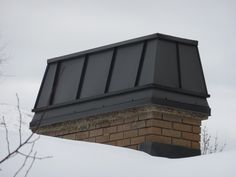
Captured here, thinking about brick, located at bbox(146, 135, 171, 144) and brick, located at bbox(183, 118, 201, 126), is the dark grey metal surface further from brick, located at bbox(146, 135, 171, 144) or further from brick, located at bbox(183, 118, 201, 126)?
brick, located at bbox(146, 135, 171, 144)

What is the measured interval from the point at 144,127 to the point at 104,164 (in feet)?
5.70

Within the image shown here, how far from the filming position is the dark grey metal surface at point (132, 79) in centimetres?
743

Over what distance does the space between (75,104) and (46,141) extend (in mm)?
2306

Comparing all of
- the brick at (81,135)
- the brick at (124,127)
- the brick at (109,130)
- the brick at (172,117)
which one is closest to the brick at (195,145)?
the brick at (172,117)

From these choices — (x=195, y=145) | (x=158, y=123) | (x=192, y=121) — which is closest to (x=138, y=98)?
(x=158, y=123)

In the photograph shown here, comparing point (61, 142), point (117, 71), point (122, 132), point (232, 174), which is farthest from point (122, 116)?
point (232, 174)

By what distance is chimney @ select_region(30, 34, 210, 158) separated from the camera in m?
7.25

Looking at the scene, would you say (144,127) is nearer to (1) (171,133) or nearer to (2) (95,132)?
(1) (171,133)

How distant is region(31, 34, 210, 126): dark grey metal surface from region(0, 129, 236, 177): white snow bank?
1.45 m

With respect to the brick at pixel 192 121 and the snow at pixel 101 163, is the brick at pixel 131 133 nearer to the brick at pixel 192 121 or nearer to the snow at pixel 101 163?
the brick at pixel 192 121

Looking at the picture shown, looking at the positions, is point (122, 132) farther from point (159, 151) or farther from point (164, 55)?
point (164, 55)

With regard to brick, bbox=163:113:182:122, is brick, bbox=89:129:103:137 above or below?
below

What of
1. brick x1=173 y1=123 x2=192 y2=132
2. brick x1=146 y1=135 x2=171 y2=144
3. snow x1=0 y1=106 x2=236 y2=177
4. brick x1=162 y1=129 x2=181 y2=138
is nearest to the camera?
snow x1=0 y1=106 x2=236 y2=177

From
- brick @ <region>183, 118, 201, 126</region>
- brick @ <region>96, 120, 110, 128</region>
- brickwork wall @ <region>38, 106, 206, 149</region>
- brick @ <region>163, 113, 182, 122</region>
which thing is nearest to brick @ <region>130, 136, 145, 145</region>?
brickwork wall @ <region>38, 106, 206, 149</region>
